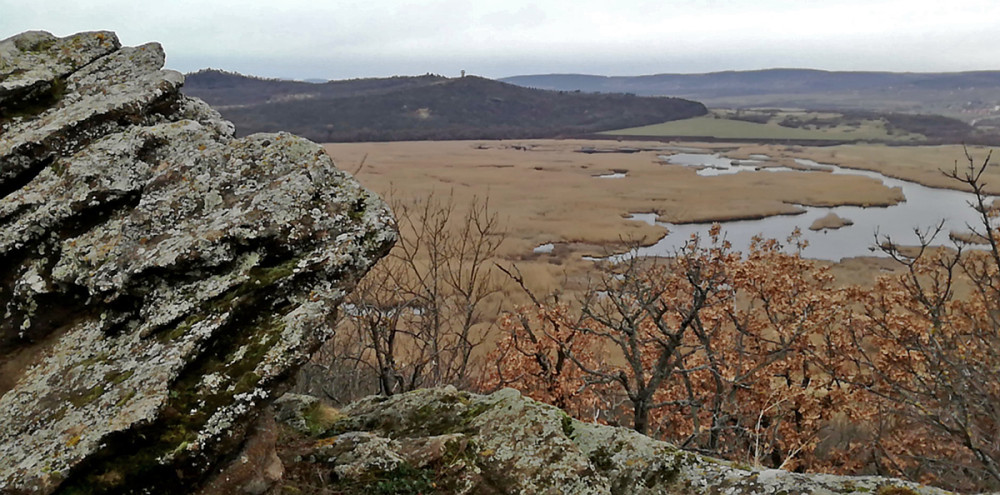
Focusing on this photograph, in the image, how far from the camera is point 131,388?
16.7 feet

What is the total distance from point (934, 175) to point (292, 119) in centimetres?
15140

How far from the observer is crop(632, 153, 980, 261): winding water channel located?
46500 millimetres

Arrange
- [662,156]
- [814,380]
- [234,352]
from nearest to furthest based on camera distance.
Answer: [234,352] → [814,380] → [662,156]

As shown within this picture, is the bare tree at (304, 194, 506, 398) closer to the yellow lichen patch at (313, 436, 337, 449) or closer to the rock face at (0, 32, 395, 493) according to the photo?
the rock face at (0, 32, 395, 493)

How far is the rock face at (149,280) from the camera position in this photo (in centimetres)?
498

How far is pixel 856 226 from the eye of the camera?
54875mm

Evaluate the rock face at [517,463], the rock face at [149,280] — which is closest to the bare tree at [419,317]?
the rock face at [149,280]

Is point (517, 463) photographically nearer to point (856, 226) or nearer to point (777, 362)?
point (777, 362)

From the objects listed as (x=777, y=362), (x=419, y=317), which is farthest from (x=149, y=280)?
(x=419, y=317)

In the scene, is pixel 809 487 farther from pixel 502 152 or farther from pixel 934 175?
pixel 502 152

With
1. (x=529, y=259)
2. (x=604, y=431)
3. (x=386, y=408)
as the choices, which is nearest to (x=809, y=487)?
(x=604, y=431)

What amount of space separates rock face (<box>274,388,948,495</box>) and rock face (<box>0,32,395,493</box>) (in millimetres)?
1292

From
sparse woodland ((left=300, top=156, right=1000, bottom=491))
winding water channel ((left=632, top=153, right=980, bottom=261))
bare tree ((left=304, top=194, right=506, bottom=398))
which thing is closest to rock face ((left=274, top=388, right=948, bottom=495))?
bare tree ((left=304, top=194, right=506, bottom=398))

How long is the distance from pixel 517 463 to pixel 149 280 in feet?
13.2
